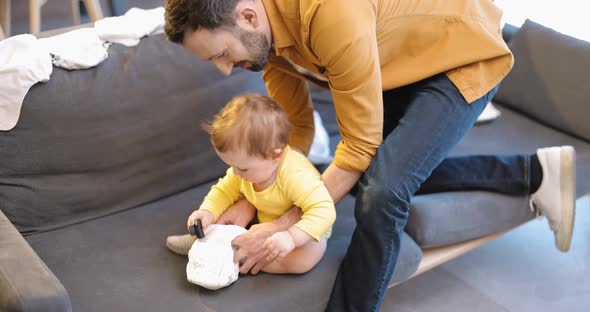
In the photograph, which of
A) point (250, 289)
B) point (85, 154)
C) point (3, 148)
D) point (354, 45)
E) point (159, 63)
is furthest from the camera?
point (159, 63)

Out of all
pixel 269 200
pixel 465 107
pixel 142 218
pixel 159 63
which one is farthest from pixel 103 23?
pixel 465 107

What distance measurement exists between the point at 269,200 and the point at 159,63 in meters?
0.62

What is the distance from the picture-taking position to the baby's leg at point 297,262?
172 centimetres

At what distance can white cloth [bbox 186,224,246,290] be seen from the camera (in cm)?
163

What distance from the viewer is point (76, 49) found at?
6.40 ft

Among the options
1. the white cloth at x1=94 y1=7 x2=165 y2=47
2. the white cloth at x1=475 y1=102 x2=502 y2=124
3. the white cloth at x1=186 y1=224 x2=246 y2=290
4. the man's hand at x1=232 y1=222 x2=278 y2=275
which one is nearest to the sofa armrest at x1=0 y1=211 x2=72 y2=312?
the white cloth at x1=186 y1=224 x2=246 y2=290

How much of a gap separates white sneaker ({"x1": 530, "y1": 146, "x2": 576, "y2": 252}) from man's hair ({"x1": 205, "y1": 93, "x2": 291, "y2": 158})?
0.93m

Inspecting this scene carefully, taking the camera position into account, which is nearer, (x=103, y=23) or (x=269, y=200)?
(x=269, y=200)

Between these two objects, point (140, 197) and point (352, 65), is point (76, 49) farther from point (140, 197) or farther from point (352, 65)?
point (352, 65)

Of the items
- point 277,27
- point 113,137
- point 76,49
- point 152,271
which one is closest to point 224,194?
point 152,271

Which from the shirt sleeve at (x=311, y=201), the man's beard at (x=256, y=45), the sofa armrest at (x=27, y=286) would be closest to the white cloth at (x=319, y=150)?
the shirt sleeve at (x=311, y=201)

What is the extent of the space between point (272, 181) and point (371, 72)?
0.40 m

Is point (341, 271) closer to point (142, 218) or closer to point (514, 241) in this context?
point (142, 218)

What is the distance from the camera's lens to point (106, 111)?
194 cm
